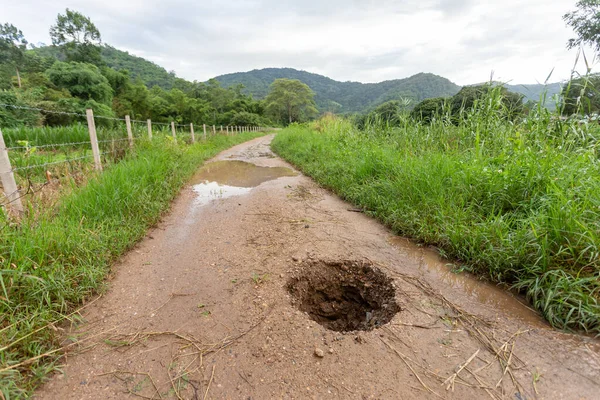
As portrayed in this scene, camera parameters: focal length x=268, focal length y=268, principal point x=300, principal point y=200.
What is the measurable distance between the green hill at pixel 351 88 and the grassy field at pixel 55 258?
550cm

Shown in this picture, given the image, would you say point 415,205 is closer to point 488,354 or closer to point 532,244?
point 532,244

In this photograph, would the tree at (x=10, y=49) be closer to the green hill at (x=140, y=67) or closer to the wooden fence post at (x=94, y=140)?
the green hill at (x=140, y=67)

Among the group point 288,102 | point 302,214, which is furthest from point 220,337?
point 288,102

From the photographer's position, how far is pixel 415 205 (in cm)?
323

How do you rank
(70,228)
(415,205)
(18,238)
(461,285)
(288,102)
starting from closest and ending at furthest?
(18,238) → (461,285) → (70,228) → (415,205) → (288,102)

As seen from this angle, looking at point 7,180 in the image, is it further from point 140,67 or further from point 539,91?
point 140,67

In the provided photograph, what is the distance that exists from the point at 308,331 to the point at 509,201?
2.37 meters

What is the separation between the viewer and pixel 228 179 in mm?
6129

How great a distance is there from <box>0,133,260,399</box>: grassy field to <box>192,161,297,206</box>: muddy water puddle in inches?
47.5

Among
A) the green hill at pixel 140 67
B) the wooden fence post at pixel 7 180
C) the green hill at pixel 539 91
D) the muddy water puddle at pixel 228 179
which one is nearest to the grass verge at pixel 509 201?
the green hill at pixel 539 91

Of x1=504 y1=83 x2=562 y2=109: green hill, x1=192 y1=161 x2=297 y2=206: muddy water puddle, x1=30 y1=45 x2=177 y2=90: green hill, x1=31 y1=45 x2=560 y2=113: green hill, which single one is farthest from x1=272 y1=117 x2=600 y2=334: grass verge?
x1=30 y1=45 x2=177 y2=90: green hill

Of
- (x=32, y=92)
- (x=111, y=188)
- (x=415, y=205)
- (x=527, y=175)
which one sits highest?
(x=32, y=92)

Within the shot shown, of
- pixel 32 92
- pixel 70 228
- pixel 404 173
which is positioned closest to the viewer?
pixel 70 228

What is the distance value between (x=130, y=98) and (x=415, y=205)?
3618cm
